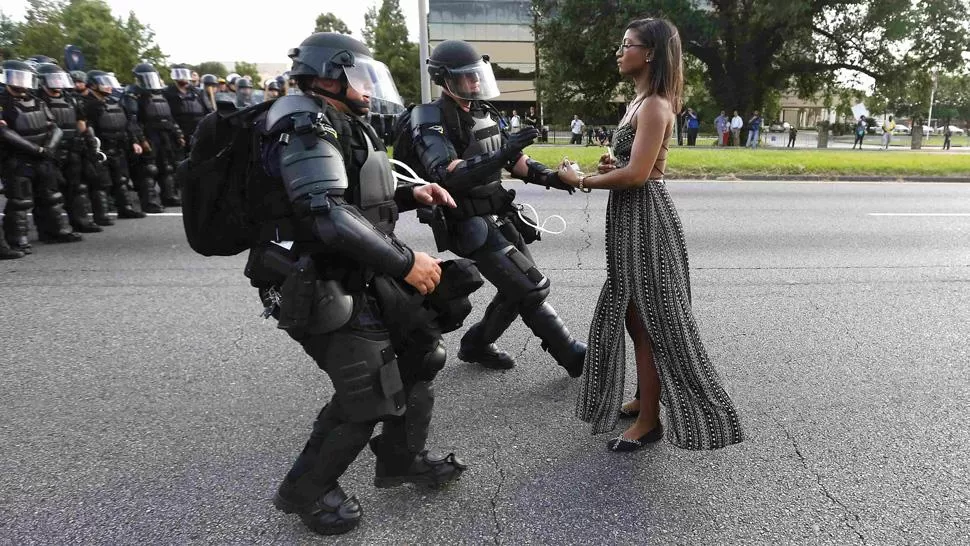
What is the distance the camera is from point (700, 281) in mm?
5605

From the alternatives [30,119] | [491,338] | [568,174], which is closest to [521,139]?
[568,174]

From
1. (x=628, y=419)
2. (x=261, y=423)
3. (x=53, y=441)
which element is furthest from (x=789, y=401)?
(x=53, y=441)

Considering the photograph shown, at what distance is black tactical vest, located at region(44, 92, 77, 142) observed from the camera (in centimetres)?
742

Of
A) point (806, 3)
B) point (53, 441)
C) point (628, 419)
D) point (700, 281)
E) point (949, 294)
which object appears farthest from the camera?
point (806, 3)

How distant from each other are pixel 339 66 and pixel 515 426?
181cm

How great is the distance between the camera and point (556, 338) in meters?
3.50

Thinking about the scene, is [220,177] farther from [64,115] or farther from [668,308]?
[64,115]

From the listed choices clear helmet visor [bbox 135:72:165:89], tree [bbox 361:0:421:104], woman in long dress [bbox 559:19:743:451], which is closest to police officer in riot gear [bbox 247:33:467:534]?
woman in long dress [bbox 559:19:743:451]

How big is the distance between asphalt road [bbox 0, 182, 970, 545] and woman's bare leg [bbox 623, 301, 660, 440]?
5.0 inches

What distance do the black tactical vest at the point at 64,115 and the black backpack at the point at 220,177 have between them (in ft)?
21.7

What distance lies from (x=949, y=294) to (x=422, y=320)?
16.0 feet

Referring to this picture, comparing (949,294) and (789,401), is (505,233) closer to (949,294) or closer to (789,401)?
(789,401)

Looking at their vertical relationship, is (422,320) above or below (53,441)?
above

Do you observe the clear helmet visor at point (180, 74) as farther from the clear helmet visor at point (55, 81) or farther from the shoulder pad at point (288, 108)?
the shoulder pad at point (288, 108)
